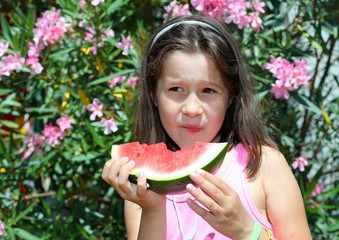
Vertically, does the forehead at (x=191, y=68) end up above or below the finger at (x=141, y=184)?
above

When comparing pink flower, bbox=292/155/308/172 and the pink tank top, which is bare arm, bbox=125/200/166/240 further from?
pink flower, bbox=292/155/308/172

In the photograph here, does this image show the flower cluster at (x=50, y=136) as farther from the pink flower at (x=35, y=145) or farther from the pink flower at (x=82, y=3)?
the pink flower at (x=82, y=3)

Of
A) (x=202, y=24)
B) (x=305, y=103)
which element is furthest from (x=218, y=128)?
(x=305, y=103)

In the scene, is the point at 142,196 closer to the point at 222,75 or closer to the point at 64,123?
the point at 222,75

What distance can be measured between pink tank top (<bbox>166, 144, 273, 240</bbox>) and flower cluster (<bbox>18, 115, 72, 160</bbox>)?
3.67 feet

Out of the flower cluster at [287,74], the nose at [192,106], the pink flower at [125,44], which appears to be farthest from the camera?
the pink flower at [125,44]

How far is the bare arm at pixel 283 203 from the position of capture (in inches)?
83.8

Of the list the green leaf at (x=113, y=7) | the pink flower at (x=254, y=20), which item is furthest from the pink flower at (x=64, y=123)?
the pink flower at (x=254, y=20)

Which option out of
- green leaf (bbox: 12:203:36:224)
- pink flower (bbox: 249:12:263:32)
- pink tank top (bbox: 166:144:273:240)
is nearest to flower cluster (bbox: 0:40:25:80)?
green leaf (bbox: 12:203:36:224)

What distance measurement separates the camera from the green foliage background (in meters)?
3.23

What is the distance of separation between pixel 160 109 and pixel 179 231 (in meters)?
0.34

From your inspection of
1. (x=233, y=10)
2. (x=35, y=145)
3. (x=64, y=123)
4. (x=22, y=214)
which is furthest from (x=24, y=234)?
(x=233, y=10)

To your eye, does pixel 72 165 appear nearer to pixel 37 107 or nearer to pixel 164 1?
pixel 37 107

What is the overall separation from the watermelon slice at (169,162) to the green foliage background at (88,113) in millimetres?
973
